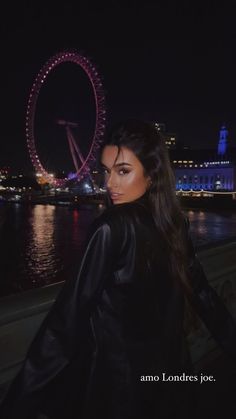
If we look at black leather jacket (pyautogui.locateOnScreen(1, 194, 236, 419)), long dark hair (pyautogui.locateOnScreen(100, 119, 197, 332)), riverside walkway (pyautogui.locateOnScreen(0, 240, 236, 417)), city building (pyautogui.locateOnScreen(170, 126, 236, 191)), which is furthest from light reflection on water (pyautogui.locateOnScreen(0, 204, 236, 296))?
city building (pyautogui.locateOnScreen(170, 126, 236, 191))

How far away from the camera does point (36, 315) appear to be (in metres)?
2.00

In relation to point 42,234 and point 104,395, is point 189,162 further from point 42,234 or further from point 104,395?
point 104,395

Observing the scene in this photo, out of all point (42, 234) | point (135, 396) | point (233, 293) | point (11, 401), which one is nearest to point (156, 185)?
point (135, 396)

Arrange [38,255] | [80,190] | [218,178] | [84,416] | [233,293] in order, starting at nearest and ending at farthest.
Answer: [84,416] < [233,293] < [38,255] < [80,190] < [218,178]

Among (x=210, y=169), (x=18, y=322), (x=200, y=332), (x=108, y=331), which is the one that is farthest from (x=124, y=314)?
(x=210, y=169)

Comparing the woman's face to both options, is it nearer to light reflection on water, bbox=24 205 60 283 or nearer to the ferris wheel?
light reflection on water, bbox=24 205 60 283

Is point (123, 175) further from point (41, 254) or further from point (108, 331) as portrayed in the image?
point (41, 254)

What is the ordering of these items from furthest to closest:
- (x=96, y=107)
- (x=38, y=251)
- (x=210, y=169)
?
(x=210, y=169) → (x=96, y=107) → (x=38, y=251)

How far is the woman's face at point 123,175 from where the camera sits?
5.13ft

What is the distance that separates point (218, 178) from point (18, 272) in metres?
96.8

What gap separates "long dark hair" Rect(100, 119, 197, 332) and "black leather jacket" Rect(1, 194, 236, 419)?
0.05m

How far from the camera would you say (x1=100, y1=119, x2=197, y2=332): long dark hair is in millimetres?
1562

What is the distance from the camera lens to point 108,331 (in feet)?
4.54

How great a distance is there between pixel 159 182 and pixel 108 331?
63cm
